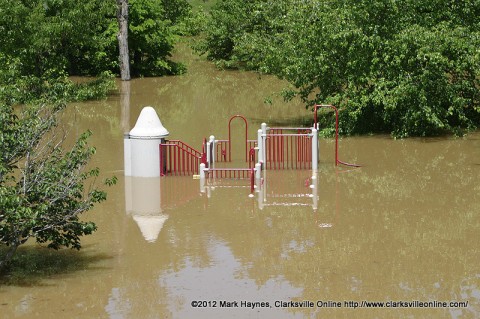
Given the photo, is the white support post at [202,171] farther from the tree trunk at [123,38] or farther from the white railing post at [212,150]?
the tree trunk at [123,38]

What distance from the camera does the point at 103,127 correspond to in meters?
28.5

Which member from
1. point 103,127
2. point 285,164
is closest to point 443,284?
point 285,164

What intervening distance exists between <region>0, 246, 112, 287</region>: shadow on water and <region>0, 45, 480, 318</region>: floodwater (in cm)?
4

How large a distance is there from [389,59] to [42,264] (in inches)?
500

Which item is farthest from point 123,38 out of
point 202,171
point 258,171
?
point 258,171

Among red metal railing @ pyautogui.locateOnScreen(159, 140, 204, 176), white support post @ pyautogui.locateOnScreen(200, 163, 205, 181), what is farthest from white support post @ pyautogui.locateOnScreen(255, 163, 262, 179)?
red metal railing @ pyautogui.locateOnScreen(159, 140, 204, 176)

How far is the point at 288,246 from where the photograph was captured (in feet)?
50.8

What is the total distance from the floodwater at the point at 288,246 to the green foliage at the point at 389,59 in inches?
41.1

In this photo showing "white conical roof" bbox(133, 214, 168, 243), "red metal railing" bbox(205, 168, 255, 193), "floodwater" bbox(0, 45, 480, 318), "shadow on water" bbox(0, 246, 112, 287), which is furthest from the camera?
"red metal railing" bbox(205, 168, 255, 193)

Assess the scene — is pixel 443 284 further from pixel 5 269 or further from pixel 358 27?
pixel 358 27

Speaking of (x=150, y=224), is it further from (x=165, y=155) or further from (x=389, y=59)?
(x=389, y=59)

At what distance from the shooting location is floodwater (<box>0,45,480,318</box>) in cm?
1280

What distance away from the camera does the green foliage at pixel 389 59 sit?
23719mm

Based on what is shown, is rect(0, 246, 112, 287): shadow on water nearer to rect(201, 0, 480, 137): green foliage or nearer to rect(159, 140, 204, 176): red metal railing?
rect(159, 140, 204, 176): red metal railing
